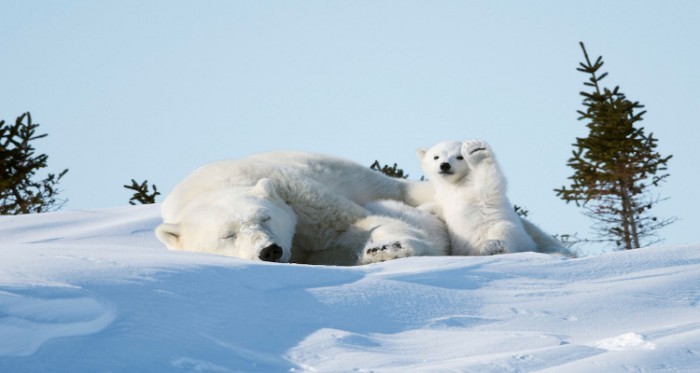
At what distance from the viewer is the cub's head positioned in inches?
251

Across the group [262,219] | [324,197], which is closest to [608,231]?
[324,197]

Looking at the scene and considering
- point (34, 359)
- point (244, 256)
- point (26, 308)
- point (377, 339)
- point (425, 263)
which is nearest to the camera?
point (34, 359)

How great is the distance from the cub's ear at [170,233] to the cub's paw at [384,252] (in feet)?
3.59

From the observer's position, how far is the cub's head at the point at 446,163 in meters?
6.37

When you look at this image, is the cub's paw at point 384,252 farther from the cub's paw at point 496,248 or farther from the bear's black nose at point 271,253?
the cub's paw at point 496,248

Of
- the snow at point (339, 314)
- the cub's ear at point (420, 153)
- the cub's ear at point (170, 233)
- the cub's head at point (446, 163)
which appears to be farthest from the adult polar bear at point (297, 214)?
the snow at point (339, 314)

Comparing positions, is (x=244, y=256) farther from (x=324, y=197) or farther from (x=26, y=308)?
(x=26, y=308)

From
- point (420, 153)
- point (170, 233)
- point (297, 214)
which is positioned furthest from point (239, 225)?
point (420, 153)

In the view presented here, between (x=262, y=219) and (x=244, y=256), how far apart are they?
315 millimetres

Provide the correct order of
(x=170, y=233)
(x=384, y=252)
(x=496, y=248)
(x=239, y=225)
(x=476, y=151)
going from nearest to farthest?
(x=239, y=225)
(x=384, y=252)
(x=170, y=233)
(x=496, y=248)
(x=476, y=151)

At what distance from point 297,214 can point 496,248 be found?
125 cm

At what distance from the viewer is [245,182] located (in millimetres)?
6199

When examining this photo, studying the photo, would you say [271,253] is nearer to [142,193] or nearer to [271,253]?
[271,253]

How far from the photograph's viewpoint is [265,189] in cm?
579
